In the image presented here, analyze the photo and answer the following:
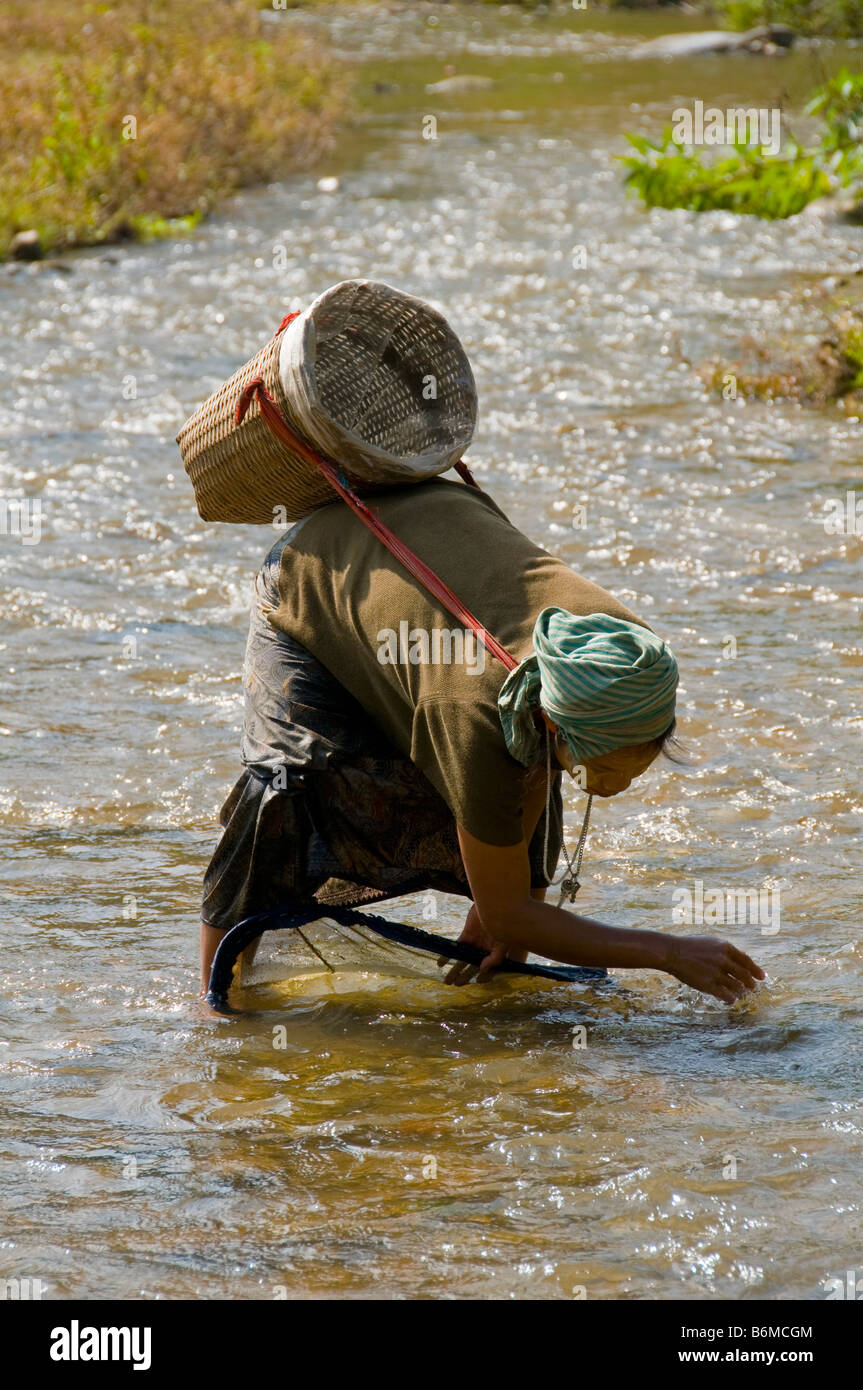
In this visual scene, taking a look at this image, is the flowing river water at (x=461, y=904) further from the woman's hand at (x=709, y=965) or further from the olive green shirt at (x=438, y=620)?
the olive green shirt at (x=438, y=620)

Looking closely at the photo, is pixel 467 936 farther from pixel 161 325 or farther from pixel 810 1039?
pixel 161 325

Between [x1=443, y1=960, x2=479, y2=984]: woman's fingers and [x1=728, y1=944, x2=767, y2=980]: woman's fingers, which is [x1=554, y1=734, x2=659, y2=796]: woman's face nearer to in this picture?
[x1=728, y1=944, x2=767, y2=980]: woman's fingers

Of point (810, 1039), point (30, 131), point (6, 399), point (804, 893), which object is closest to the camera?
point (810, 1039)

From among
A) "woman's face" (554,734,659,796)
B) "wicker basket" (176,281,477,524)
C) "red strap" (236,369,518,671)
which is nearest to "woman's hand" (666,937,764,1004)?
"woman's face" (554,734,659,796)

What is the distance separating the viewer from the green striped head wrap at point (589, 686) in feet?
8.49

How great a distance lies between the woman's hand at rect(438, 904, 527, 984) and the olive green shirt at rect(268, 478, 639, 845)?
19.0 inches

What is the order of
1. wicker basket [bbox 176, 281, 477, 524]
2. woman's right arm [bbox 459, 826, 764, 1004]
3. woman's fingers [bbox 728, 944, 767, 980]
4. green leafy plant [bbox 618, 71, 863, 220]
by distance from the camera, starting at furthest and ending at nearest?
green leafy plant [bbox 618, 71, 863, 220] → wicker basket [bbox 176, 281, 477, 524] → woman's fingers [bbox 728, 944, 767, 980] → woman's right arm [bbox 459, 826, 764, 1004]

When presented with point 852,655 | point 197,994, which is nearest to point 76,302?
point 852,655

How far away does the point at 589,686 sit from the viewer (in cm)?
258

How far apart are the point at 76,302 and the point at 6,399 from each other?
2.05 metres

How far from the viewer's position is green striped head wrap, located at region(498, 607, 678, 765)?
2588 millimetres

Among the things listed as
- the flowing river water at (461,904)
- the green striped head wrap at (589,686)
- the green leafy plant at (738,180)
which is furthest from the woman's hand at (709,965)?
the green leafy plant at (738,180)

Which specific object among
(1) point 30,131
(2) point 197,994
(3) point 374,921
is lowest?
(2) point 197,994

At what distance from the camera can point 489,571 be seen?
2877 millimetres
